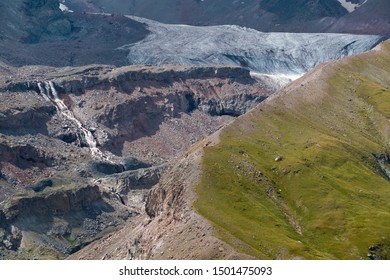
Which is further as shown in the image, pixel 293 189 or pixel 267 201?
pixel 293 189

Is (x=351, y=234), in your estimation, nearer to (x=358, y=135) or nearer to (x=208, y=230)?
(x=208, y=230)

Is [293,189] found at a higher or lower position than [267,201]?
lower

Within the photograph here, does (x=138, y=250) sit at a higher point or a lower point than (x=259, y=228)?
lower

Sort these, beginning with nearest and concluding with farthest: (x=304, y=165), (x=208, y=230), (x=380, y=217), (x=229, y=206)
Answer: (x=208, y=230), (x=229, y=206), (x=380, y=217), (x=304, y=165)

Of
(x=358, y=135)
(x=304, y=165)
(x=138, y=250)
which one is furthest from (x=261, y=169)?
(x=358, y=135)

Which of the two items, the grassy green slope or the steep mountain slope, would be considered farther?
the grassy green slope
